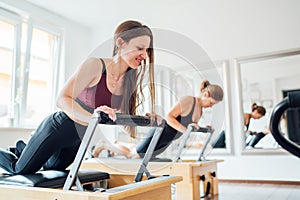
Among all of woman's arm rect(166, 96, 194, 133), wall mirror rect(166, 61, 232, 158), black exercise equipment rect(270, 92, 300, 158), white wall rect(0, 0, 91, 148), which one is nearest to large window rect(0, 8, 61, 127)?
white wall rect(0, 0, 91, 148)

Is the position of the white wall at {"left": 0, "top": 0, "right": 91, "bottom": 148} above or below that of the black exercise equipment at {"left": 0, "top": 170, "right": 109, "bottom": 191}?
above

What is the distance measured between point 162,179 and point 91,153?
192cm

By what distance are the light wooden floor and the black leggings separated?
4.69ft

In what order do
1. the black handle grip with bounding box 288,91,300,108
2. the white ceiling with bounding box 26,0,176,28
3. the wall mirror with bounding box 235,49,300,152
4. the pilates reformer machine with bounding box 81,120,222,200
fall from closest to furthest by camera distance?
the black handle grip with bounding box 288,91,300,108
the pilates reformer machine with bounding box 81,120,222,200
the wall mirror with bounding box 235,49,300,152
the white ceiling with bounding box 26,0,176,28

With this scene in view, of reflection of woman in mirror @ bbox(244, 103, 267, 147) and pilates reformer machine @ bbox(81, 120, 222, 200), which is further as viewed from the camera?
reflection of woman in mirror @ bbox(244, 103, 267, 147)

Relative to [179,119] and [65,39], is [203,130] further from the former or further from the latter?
[65,39]

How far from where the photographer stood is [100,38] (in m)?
4.68

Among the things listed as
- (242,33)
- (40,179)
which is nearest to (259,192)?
(242,33)

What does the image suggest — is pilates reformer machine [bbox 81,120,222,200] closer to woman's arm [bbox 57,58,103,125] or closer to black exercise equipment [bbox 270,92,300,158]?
woman's arm [bbox 57,58,103,125]

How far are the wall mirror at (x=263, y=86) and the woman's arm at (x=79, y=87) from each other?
2.53 meters

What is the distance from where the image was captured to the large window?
3.45 meters

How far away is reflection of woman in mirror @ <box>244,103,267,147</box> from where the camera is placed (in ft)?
11.2

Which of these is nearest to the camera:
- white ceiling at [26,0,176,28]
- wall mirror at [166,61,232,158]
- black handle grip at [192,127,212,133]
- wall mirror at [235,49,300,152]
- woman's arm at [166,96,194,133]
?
black handle grip at [192,127,212,133]

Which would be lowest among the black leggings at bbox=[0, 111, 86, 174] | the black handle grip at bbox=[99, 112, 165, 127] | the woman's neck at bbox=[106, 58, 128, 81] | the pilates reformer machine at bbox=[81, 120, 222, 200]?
the pilates reformer machine at bbox=[81, 120, 222, 200]
